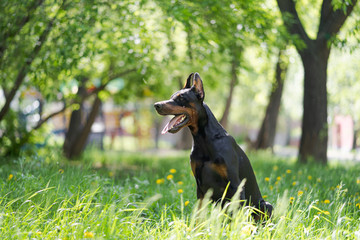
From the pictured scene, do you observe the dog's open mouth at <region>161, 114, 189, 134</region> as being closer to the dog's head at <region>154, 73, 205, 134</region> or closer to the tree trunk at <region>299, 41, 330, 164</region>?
the dog's head at <region>154, 73, 205, 134</region>

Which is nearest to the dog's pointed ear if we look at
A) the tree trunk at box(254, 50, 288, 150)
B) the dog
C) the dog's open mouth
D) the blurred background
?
the dog

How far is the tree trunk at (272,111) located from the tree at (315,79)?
13.7 feet

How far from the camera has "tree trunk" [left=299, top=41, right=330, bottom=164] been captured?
9.73m

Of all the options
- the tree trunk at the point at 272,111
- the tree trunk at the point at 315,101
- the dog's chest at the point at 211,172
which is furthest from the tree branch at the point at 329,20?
the dog's chest at the point at 211,172

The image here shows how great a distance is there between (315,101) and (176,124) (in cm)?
702

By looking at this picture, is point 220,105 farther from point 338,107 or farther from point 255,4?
point 255,4

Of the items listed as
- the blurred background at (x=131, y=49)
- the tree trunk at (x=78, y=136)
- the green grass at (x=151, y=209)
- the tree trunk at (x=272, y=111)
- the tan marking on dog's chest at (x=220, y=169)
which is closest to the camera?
the green grass at (x=151, y=209)

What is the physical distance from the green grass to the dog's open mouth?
60 cm

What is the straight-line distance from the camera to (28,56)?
7.79 meters

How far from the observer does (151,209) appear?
5.09 meters

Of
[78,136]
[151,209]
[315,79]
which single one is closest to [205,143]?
[151,209]

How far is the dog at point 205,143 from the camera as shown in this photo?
3672 millimetres

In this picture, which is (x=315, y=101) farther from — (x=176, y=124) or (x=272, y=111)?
(x=176, y=124)

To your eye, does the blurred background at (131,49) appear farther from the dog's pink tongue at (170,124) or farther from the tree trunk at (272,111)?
the dog's pink tongue at (170,124)
